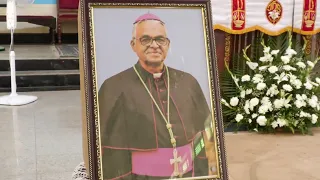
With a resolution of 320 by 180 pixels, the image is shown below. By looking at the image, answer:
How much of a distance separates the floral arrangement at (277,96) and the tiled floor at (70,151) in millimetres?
99

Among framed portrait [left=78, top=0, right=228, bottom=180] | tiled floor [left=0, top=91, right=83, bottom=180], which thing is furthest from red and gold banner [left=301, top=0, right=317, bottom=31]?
framed portrait [left=78, top=0, right=228, bottom=180]

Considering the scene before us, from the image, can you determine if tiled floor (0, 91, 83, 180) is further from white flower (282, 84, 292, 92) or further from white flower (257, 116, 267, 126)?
white flower (282, 84, 292, 92)

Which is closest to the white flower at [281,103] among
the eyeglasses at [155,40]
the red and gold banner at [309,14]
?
the red and gold banner at [309,14]

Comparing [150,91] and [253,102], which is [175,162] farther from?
[253,102]

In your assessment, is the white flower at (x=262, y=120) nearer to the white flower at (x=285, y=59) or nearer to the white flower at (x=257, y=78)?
the white flower at (x=257, y=78)

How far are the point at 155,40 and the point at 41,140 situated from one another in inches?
87.3

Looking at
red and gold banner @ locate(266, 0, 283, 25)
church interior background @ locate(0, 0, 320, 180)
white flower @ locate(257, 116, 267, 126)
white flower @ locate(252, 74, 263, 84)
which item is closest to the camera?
church interior background @ locate(0, 0, 320, 180)

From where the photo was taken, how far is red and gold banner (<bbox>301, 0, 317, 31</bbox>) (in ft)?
10.5

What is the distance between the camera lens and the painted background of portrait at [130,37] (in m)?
1.35

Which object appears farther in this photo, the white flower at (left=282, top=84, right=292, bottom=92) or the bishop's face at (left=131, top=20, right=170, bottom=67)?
the white flower at (left=282, top=84, right=292, bottom=92)

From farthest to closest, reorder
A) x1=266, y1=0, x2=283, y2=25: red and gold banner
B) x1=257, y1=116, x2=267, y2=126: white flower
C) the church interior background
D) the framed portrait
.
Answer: x1=266, y1=0, x2=283, y2=25: red and gold banner → x1=257, y1=116, x2=267, y2=126: white flower → the church interior background → the framed portrait

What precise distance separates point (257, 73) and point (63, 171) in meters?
1.47

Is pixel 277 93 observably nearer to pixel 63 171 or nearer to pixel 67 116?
pixel 63 171

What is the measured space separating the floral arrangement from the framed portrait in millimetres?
1587
